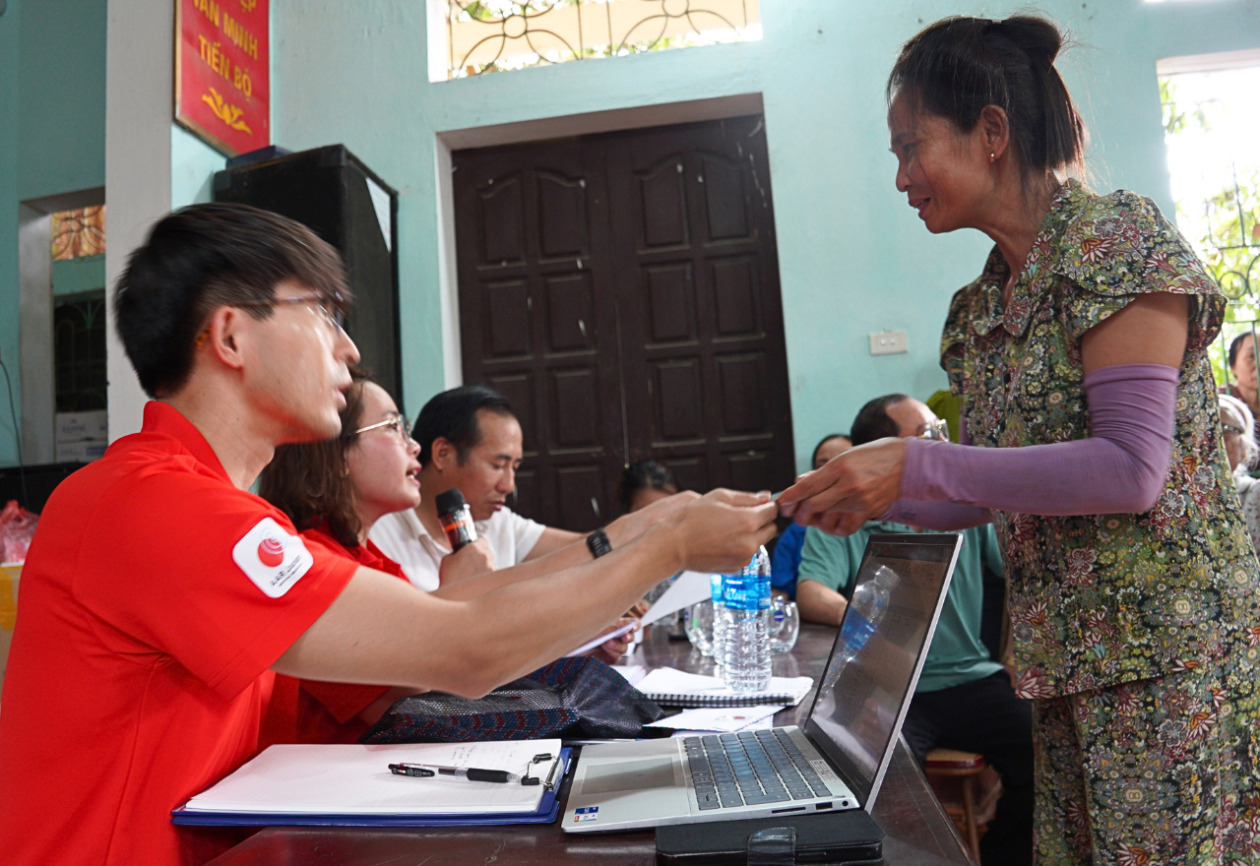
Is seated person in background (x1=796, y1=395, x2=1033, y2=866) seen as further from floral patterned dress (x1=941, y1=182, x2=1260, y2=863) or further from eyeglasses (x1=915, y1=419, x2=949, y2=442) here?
floral patterned dress (x1=941, y1=182, x2=1260, y2=863)

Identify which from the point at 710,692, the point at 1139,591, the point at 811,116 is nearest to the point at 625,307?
the point at 811,116

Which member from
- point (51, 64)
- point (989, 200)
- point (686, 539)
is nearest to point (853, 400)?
point (989, 200)

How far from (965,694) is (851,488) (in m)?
1.53

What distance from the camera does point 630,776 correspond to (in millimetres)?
916

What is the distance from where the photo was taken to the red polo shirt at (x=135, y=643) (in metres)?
0.83

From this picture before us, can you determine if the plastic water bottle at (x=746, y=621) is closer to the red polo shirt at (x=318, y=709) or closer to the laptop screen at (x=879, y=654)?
the laptop screen at (x=879, y=654)

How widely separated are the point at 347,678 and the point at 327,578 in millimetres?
97

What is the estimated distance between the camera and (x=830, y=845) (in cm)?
69

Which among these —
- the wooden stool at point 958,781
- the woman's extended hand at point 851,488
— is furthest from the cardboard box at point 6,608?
the wooden stool at point 958,781

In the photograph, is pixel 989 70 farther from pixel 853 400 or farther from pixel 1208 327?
pixel 853 400

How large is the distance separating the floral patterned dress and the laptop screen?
0.58 ft

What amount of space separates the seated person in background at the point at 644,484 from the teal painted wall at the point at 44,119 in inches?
111

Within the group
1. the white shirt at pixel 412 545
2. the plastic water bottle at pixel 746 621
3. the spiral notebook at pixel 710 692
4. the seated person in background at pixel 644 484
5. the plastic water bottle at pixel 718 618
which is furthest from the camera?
the seated person in background at pixel 644 484

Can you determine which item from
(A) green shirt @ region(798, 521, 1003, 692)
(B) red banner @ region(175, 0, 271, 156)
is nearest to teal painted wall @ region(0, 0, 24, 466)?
(B) red banner @ region(175, 0, 271, 156)
